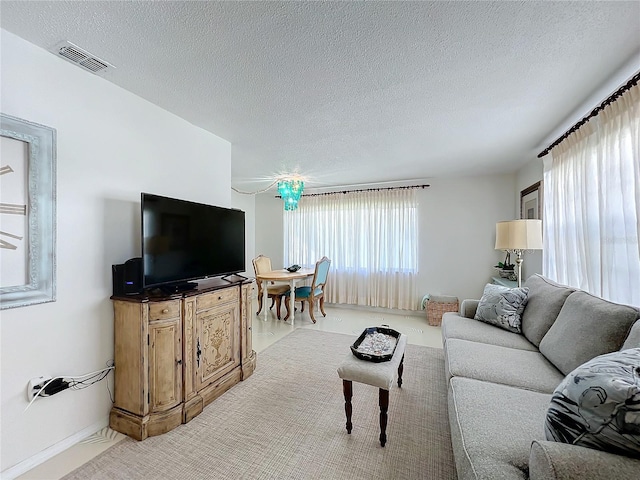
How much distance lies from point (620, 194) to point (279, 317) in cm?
422

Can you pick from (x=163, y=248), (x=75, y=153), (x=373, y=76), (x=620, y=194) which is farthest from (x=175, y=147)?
(x=620, y=194)

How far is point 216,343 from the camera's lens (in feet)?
7.44

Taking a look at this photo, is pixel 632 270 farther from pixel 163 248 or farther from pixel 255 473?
pixel 163 248

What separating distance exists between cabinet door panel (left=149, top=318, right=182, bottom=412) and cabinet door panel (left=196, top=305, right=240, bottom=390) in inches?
6.7

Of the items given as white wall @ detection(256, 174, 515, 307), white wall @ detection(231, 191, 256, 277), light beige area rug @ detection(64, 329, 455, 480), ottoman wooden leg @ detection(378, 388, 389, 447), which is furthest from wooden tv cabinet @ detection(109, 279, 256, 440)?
white wall @ detection(256, 174, 515, 307)

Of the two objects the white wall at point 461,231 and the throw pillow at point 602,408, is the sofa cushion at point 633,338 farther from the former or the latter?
the white wall at point 461,231

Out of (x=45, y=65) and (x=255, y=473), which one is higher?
(x=45, y=65)

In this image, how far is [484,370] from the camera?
1701 millimetres

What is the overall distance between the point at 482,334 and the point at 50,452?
319 cm

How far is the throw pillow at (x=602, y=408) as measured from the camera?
0.80 m

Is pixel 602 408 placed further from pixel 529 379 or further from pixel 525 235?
pixel 525 235

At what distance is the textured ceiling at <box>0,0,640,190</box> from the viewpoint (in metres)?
1.27

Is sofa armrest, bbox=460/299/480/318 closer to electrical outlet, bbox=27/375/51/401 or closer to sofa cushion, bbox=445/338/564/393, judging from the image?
sofa cushion, bbox=445/338/564/393

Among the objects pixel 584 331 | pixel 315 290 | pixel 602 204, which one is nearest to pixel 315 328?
pixel 315 290
